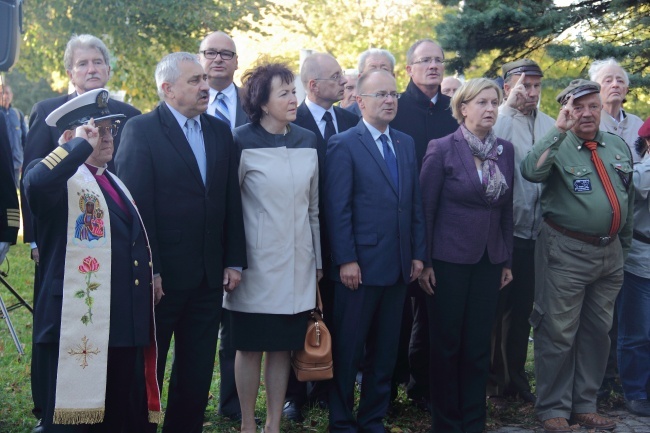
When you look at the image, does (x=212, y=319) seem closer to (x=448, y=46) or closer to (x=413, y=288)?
(x=413, y=288)

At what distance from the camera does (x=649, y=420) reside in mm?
6191

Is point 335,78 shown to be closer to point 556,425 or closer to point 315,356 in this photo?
point 315,356

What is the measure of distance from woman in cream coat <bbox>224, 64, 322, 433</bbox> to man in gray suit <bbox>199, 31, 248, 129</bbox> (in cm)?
89

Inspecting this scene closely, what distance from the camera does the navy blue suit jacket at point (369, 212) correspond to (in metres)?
5.29

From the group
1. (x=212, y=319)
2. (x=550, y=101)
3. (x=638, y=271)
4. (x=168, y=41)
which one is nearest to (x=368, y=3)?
(x=168, y=41)

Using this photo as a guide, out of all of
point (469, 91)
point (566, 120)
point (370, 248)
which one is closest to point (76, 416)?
point (370, 248)

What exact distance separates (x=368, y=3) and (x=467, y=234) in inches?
916

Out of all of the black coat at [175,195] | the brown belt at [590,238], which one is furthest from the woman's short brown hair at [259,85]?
the brown belt at [590,238]

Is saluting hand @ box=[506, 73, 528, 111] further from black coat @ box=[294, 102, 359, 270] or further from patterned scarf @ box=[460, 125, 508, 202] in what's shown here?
black coat @ box=[294, 102, 359, 270]

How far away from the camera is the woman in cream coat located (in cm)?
507

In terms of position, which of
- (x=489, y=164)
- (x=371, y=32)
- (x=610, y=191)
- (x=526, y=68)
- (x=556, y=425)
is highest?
(x=371, y=32)

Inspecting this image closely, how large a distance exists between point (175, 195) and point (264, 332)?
989 millimetres

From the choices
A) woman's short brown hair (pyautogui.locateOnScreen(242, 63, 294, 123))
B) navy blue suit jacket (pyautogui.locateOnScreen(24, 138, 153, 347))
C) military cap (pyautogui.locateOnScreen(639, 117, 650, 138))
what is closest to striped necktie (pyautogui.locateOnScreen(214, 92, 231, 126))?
woman's short brown hair (pyautogui.locateOnScreen(242, 63, 294, 123))

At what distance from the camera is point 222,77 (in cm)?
612
